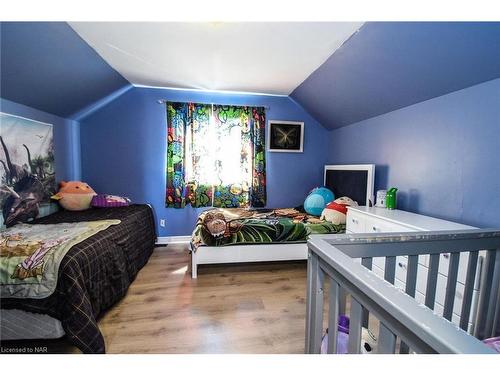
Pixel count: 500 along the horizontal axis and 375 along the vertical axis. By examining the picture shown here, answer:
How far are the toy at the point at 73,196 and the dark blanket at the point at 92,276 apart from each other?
11cm

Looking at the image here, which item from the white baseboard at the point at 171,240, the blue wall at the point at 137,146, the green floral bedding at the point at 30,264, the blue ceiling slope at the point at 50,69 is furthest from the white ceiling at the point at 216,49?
the white baseboard at the point at 171,240

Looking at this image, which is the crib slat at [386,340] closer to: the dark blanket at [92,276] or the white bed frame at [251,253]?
the dark blanket at [92,276]

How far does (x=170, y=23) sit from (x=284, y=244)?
7.55ft

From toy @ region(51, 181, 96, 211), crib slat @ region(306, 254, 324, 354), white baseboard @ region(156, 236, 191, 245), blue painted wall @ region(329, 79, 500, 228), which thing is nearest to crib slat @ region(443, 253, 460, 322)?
crib slat @ region(306, 254, 324, 354)

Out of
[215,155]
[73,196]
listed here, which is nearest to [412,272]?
[215,155]

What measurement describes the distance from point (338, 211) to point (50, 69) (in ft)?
10.4

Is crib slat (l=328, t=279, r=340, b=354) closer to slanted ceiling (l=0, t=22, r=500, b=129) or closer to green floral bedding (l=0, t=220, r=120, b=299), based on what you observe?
green floral bedding (l=0, t=220, r=120, b=299)

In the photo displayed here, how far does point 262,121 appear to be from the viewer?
352 centimetres

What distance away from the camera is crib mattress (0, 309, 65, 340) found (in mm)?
1344

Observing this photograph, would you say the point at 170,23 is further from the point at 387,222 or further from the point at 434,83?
the point at 387,222

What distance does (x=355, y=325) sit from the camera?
0.63 metres

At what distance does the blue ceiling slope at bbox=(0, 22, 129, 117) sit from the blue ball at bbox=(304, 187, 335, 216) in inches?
116

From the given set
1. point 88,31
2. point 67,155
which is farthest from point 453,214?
point 67,155

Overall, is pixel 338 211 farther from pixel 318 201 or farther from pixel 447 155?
pixel 447 155
